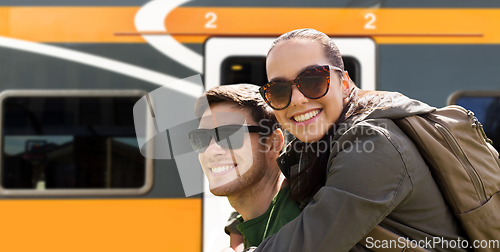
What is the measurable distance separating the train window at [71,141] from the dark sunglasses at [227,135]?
3.39 feet

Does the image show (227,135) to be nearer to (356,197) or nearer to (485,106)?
(356,197)

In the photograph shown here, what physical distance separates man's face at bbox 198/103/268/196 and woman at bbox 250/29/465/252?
29 centimetres

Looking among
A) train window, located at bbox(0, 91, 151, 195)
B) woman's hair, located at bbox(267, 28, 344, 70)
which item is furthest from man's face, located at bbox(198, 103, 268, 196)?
train window, located at bbox(0, 91, 151, 195)

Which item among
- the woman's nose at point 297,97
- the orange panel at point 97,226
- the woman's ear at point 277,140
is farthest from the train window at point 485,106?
the orange panel at point 97,226

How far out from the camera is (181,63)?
2.58m

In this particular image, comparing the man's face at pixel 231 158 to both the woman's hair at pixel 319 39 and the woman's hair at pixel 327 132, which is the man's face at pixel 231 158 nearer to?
the woman's hair at pixel 327 132

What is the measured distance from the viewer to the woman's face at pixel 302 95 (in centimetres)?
130

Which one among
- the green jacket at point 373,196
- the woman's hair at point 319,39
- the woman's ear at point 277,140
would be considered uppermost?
the woman's hair at point 319,39

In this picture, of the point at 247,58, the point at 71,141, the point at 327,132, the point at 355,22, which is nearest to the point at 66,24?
the point at 71,141

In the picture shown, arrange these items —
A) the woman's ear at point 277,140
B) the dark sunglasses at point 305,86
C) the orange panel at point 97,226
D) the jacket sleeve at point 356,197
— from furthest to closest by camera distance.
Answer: the orange panel at point 97,226 → the woman's ear at point 277,140 → the dark sunglasses at point 305,86 → the jacket sleeve at point 356,197

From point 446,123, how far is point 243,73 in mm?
1646

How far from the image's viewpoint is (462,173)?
111 centimetres

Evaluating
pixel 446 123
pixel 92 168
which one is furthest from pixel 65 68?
pixel 446 123

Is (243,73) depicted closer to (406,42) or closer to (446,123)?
(406,42)
